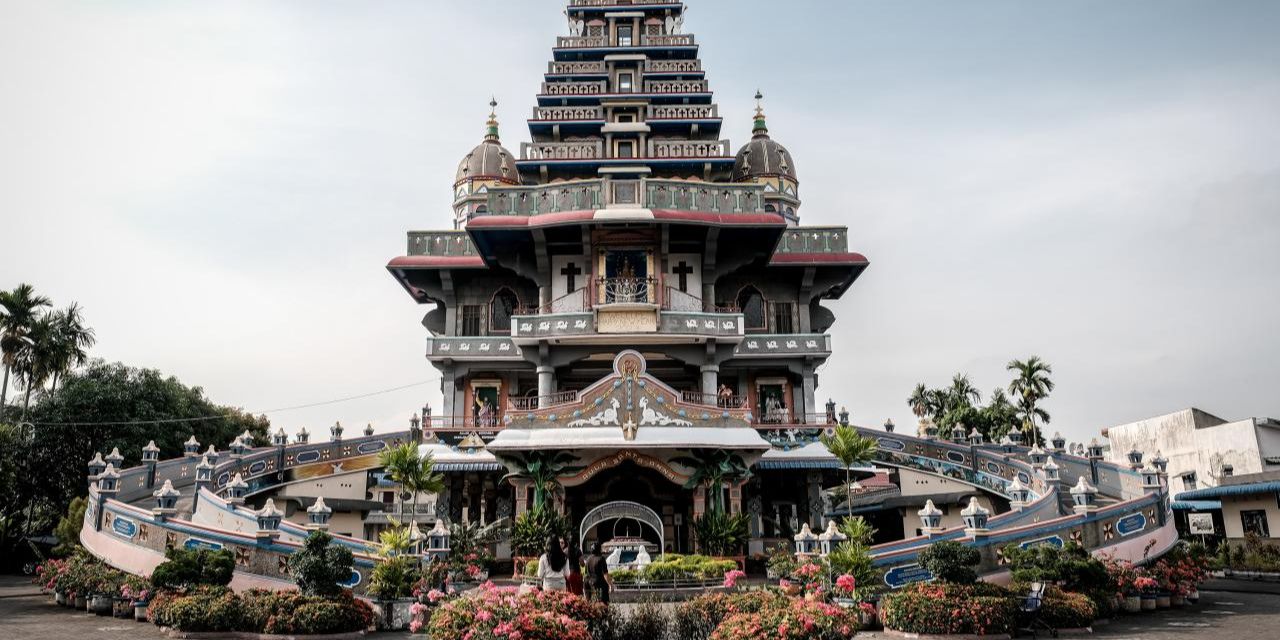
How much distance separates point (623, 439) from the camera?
22.9 metres

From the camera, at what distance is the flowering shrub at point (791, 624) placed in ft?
36.6

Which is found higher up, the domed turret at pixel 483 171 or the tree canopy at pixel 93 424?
the domed turret at pixel 483 171

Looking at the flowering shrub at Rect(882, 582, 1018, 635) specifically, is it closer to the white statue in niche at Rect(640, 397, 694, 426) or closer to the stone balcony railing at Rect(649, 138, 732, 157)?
the white statue in niche at Rect(640, 397, 694, 426)

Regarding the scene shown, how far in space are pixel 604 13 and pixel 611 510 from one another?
29697 millimetres

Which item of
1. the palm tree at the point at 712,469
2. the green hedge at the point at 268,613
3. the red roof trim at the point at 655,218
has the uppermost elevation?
the red roof trim at the point at 655,218

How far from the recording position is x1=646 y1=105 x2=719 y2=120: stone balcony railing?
38719 millimetres

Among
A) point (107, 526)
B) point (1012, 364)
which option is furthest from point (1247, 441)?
point (107, 526)

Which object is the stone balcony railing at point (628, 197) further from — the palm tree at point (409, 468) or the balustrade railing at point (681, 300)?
the palm tree at point (409, 468)

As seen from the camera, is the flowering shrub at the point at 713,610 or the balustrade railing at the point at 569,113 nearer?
the flowering shrub at the point at 713,610

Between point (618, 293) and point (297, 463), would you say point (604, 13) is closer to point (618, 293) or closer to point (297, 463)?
point (618, 293)

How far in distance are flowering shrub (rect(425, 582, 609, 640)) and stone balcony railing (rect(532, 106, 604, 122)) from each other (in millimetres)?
29500

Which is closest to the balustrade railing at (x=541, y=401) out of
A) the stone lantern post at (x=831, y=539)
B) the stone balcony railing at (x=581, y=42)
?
the stone lantern post at (x=831, y=539)

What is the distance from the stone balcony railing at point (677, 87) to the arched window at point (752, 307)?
1088 centimetres

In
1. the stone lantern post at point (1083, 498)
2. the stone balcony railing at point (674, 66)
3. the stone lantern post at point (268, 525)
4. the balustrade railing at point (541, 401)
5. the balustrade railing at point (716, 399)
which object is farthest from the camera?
the stone balcony railing at point (674, 66)
